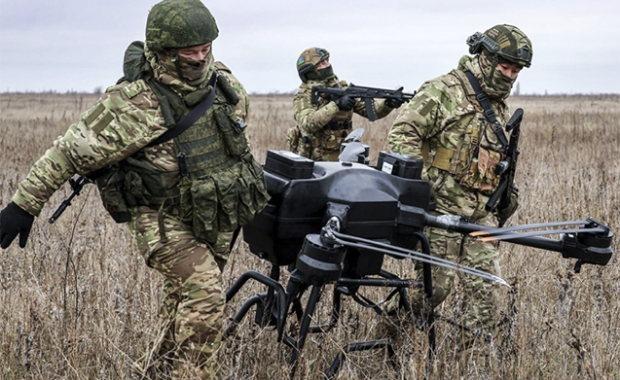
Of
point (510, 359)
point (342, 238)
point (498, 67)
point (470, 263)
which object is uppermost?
point (498, 67)

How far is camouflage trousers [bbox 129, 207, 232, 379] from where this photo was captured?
3.01m

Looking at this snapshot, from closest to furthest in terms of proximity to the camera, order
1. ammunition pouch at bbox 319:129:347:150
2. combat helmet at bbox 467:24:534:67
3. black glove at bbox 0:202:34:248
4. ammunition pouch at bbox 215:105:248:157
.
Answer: black glove at bbox 0:202:34:248 < ammunition pouch at bbox 215:105:248:157 < combat helmet at bbox 467:24:534:67 < ammunition pouch at bbox 319:129:347:150

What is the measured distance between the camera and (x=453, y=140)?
13.5 feet

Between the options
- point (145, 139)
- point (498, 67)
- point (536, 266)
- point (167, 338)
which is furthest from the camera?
point (536, 266)

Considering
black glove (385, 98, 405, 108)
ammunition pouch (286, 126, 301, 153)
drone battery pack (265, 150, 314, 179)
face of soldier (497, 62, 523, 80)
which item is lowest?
ammunition pouch (286, 126, 301, 153)

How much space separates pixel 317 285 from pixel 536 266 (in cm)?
254

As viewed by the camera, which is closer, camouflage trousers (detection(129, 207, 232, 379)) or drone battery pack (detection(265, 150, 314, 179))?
drone battery pack (detection(265, 150, 314, 179))

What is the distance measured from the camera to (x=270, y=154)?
311 centimetres

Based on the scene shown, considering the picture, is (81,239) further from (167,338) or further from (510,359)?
(510,359)

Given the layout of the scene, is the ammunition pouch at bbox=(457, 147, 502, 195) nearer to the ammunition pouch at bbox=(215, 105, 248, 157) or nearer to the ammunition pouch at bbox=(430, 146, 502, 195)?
the ammunition pouch at bbox=(430, 146, 502, 195)

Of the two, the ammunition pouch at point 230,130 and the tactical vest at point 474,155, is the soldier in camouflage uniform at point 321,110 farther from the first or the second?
the ammunition pouch at point 230,130

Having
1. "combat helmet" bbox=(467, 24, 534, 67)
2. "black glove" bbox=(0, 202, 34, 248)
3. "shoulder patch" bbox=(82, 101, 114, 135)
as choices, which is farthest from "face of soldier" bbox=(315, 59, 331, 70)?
"black glove" bbox=(0, 202, 34, 248)

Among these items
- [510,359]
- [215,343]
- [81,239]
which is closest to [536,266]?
[510,359]

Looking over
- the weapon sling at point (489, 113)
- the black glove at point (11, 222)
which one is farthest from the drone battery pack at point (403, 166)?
the black glove at point (11, 222)
